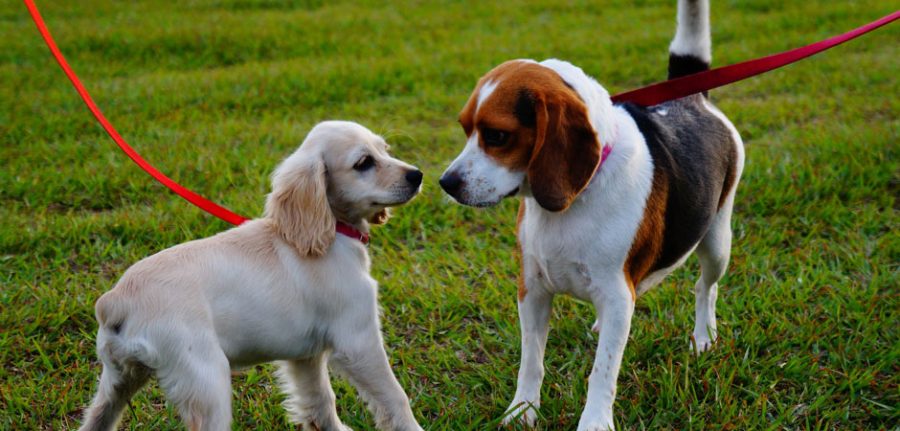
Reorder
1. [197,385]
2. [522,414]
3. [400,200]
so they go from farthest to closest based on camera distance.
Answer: [522,414]
[400,200]
[197,385]

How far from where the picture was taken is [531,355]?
3488 mm

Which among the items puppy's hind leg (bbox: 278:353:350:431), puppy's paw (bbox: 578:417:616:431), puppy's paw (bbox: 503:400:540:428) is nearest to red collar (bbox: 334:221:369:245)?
puppy's hind leg (bbox: 278:353:350:431)

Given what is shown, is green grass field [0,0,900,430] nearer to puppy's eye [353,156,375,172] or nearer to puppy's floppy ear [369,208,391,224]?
puppy's floppy ear [369,208,391,224]

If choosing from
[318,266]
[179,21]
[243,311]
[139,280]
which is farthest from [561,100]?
[179,21]

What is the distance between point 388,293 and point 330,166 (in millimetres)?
1435

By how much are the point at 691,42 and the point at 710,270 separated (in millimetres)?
1070

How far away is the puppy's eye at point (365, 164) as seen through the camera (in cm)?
336

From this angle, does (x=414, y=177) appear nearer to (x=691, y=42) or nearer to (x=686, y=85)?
(x=686, y=85)

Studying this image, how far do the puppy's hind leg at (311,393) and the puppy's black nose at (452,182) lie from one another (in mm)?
915

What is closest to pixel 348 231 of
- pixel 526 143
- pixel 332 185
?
pixel 332 185

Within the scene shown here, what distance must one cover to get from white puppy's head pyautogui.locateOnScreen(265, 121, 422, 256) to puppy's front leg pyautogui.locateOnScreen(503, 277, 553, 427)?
657 mm

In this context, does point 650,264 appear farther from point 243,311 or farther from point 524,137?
point 243,311

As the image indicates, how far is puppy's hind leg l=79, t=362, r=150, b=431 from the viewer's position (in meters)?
2.96

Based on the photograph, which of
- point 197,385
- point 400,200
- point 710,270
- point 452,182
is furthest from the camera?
point 710,270
